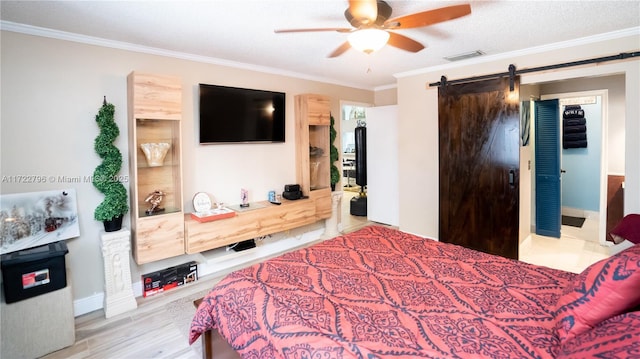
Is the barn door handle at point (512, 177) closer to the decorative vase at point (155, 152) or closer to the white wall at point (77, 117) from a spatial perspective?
the white wall at point (77, 117)

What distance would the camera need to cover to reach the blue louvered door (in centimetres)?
456

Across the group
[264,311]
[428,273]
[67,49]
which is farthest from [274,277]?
[67,49]

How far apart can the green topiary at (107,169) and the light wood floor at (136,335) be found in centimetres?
86

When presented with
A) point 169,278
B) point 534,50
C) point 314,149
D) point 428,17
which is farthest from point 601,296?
point 314,149

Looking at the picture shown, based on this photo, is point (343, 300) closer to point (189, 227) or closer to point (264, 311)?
point (264, 311)

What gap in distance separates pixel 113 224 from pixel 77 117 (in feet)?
3.17

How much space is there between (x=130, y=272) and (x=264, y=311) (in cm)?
210

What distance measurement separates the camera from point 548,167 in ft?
15.3

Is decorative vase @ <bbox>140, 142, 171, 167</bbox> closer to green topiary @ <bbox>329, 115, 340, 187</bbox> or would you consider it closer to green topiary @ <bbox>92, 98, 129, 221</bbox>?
green topiary @ <bbox>92, 98, 129, 221</bbox>

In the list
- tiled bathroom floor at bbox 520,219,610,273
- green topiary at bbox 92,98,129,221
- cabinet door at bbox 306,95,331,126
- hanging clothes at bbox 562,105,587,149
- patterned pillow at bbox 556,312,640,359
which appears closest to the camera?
patterned pillow at bbox 556,312,640,359

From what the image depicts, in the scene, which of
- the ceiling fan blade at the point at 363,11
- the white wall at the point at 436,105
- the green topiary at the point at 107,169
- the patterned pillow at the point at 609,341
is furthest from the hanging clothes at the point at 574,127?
the green topiary at the point at 107,169

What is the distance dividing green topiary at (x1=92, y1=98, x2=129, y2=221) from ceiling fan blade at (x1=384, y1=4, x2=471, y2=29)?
94.6 inches

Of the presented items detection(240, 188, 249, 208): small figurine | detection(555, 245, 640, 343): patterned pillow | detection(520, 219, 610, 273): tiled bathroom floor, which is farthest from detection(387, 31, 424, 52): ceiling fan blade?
detection(520, 219, 610, 273): tiled bathroom floor

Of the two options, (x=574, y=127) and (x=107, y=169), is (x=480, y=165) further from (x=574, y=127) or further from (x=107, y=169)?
(x=107, y=169)
